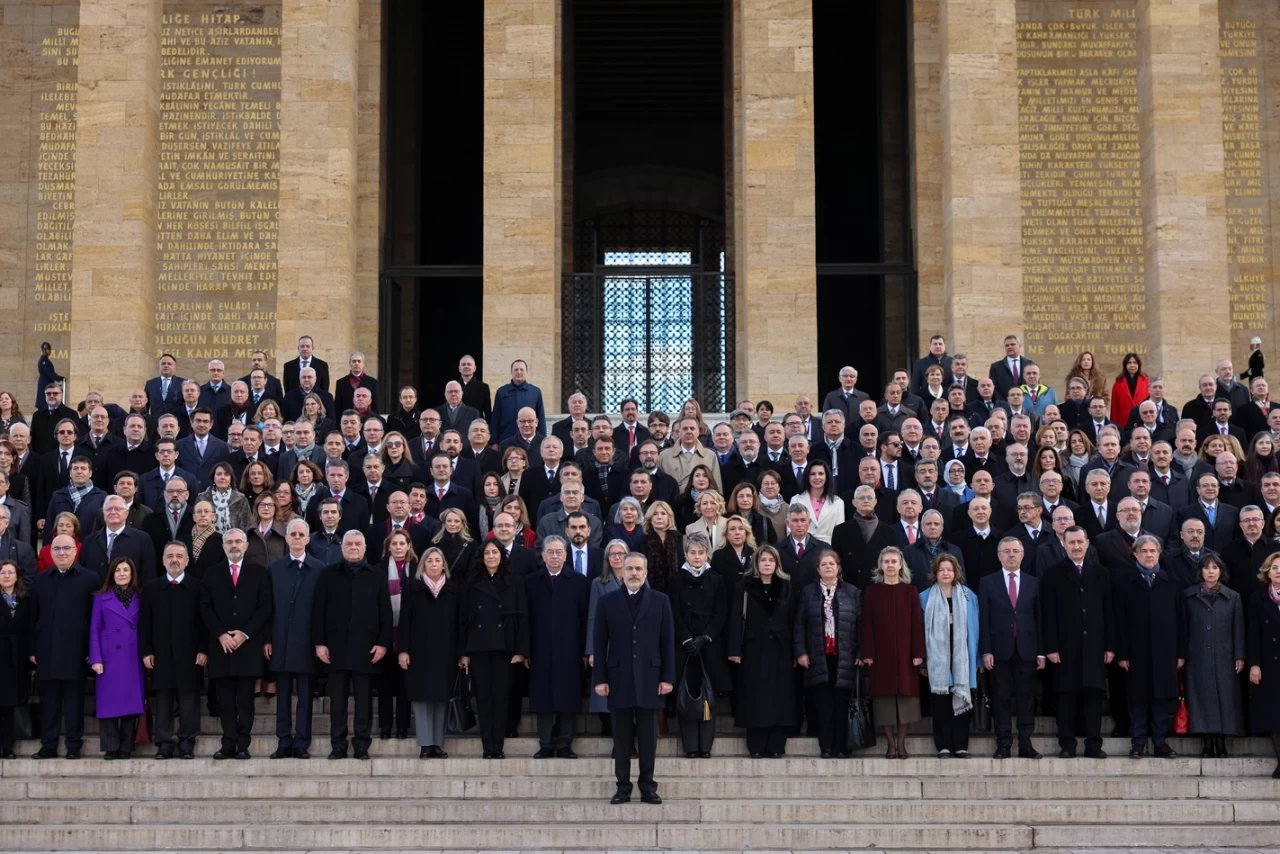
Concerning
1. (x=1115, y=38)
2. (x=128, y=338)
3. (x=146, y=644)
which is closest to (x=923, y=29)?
(x=1115, y=38)

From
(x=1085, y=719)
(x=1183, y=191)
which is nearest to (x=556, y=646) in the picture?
(x=1085, y=719)

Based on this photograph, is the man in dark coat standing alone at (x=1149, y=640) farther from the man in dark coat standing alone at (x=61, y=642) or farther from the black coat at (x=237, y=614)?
the man in dark coat standing alone at (x=61, y=642)

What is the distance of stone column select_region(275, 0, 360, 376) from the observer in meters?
21.9

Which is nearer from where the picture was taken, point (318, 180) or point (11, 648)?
point (11, 648)

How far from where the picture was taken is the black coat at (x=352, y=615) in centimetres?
1358

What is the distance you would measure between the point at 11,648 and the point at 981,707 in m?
7.42

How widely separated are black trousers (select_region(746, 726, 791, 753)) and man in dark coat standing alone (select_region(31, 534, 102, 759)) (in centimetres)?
510

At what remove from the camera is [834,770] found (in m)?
13.4

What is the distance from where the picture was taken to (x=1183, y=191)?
22312 mm

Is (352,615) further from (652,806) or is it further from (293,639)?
(652,806)

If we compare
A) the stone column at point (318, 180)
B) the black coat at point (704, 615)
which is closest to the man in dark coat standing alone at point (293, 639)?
the black coat at point (704, 615)

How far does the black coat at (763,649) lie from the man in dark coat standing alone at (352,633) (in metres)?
2.67

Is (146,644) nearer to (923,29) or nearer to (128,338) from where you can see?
(128,338)

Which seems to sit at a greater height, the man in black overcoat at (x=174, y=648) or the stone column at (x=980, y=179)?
the stone column at (x=980, y=179)
